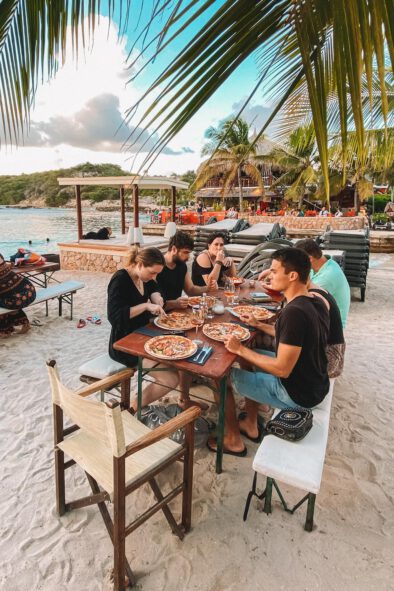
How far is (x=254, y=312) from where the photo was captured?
3271mm

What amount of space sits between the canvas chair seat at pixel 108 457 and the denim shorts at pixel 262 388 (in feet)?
2.57

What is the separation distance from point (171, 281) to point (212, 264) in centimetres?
90

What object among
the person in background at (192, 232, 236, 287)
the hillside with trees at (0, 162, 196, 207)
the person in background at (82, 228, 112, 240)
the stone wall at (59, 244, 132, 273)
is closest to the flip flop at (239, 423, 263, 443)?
the person in background at (192, 232, 236, 287)

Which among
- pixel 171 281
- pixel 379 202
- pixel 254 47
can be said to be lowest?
pixel 171 281

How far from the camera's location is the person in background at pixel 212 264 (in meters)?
4.39

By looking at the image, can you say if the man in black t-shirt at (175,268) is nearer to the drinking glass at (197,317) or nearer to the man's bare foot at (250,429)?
the drinking glass at (197,317)

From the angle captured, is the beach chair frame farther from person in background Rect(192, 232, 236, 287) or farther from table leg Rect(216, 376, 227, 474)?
person in background Rect(192, 232, 236, 287)

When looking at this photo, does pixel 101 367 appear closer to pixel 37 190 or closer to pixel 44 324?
pixel 44 324

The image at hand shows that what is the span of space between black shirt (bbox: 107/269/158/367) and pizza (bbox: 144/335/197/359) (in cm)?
44

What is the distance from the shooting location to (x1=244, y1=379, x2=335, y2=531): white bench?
178 centimetres

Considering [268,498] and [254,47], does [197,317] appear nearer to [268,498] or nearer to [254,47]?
[268,498]

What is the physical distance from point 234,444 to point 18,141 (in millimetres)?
2543

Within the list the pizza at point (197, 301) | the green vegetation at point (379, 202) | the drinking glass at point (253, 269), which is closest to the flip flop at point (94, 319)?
the pizza at point (197, 301)

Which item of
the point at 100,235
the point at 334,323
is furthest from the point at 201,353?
the point at 100,235
